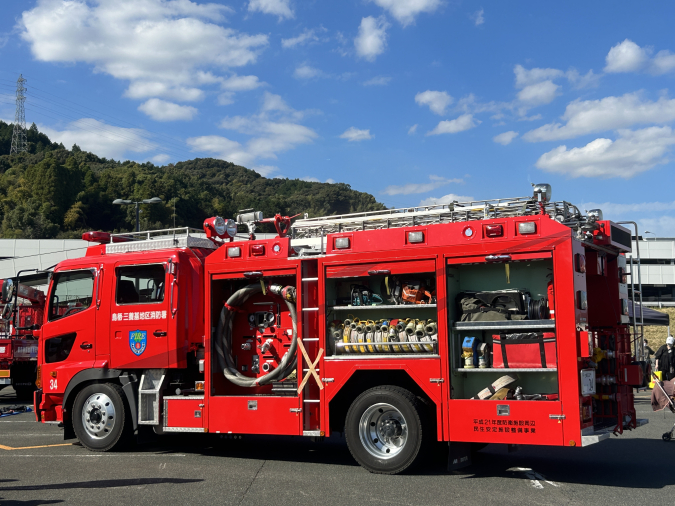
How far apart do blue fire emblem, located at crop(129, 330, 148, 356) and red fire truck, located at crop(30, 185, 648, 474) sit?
0.03 m

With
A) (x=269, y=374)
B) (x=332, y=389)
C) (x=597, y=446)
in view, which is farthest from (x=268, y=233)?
(x=597, y=446)

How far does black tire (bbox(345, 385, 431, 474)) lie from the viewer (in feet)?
23.3

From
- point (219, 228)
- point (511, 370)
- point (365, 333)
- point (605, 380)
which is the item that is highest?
point (219, 228)

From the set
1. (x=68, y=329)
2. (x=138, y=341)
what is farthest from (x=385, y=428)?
(x=68, y=329)

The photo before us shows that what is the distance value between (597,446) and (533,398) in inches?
142

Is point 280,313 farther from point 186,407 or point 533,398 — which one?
point 533,398

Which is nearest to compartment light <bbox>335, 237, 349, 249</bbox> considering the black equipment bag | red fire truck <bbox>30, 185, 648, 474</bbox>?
red fire truck <bbox>30, 185, 648, 474</bbox>

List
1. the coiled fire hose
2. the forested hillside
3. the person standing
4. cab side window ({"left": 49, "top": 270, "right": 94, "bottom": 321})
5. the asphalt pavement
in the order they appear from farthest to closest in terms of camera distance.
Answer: the forested hillside
the person standing
cab side window ({"left": 49, "top": 270, "right": 94, "bottom": 321})
the coiled fire hose
the asphalt pavement

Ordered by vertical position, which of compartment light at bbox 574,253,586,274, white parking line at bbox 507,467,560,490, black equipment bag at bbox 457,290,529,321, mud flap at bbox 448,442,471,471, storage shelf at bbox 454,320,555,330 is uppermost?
compartment light at bbox 574,253,586,274

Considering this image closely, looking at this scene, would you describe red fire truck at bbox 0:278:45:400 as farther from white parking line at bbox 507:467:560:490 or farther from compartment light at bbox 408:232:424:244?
white parking line at bbox 507:467:560:490

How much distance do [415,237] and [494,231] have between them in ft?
3.06

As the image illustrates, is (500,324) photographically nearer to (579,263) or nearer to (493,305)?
(493,305)

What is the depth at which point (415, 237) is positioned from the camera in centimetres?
754

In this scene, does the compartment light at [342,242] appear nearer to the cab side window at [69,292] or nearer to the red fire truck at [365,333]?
the red fire truck at [365,333]
